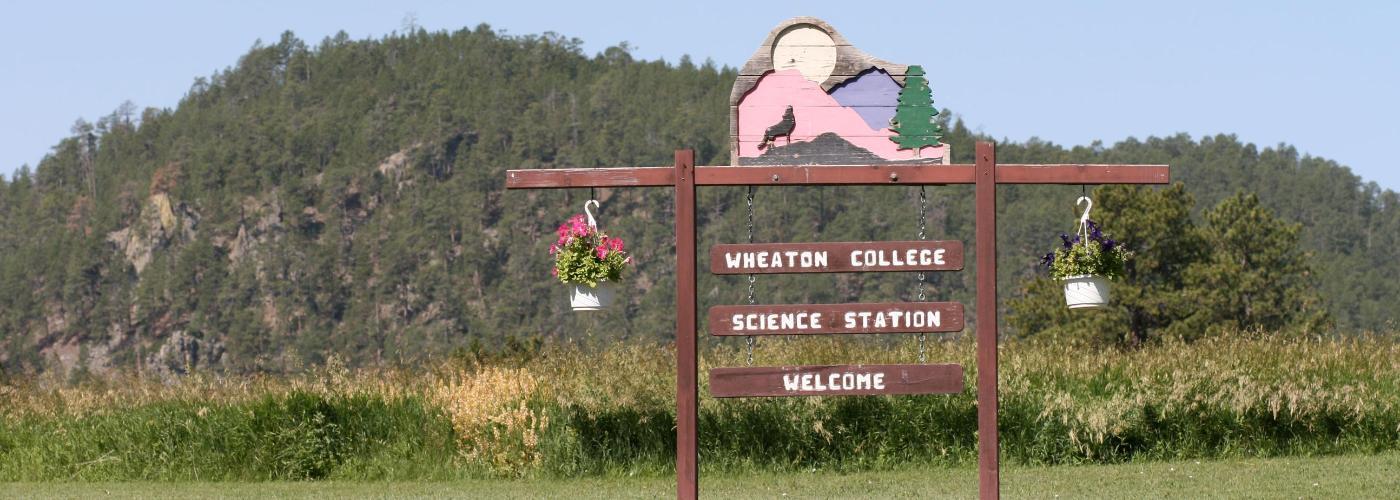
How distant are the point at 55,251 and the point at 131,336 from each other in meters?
11.8

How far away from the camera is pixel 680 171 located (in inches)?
366

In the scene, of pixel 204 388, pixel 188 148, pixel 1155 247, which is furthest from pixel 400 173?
pixel 204 388

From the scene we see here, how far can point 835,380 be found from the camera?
30.7ft

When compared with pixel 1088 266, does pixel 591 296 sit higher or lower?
lower

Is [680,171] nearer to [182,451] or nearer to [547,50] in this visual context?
[182,451]

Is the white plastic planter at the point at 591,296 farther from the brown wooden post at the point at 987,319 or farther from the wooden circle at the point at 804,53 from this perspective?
the brown wooden post at the point at 987,319

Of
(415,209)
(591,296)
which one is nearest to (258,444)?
(591,296)

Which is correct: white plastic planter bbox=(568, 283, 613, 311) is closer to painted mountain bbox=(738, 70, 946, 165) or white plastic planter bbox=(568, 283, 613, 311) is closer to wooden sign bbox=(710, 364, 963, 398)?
wooden sign bbox=(710, 364, 963, 398)

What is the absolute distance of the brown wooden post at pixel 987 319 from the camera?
9305mm

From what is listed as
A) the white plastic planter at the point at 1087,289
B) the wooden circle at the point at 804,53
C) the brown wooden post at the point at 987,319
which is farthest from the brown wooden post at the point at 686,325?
the white plastic planter at the point at 1087,289

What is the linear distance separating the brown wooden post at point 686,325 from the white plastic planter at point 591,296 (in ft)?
1.83

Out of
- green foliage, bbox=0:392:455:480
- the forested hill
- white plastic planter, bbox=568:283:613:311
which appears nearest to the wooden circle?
white plastic planter, bbox=568:283:613:311

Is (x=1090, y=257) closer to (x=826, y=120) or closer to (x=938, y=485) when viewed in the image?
(x=826, y=120)

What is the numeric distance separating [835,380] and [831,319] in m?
0.34
